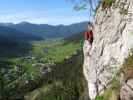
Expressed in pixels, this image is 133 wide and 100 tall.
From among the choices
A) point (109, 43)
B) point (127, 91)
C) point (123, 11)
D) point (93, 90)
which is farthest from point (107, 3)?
point (127, 91)

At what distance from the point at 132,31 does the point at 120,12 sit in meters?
1.88

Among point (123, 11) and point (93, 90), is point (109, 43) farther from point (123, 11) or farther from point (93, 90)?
point (93, 90)

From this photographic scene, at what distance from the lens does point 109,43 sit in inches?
1192

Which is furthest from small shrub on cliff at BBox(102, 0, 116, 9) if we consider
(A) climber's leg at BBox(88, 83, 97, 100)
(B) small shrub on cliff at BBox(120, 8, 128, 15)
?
(A) climber's leg at BBox(88, 83, 97, 100)

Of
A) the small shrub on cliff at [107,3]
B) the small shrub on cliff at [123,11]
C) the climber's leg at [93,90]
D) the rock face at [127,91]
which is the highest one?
the small shrub on cliff at [107,3]

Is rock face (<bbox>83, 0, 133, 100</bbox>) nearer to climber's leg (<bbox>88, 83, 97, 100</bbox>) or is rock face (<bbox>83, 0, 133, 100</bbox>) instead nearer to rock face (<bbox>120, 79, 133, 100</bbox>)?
climber's leg (<bbox>88, 83, 97, 100</bbox>)

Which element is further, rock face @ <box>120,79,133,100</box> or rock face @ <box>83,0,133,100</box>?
rock face @ <box>83,0,133,100</box>

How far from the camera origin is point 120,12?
27781mm

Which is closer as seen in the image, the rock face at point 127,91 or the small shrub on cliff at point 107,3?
the rock face at point 127,91

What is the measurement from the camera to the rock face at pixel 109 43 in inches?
1090

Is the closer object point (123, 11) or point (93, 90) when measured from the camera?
point (123, 11)

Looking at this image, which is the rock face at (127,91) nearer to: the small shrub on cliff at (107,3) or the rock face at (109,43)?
the rock face at (109,43)

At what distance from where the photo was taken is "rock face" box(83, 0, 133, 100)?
90.9 ft

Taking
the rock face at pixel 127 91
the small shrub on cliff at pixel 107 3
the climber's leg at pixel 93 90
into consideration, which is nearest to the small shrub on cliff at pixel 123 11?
the small shrub on cliff at pixel 107 3
